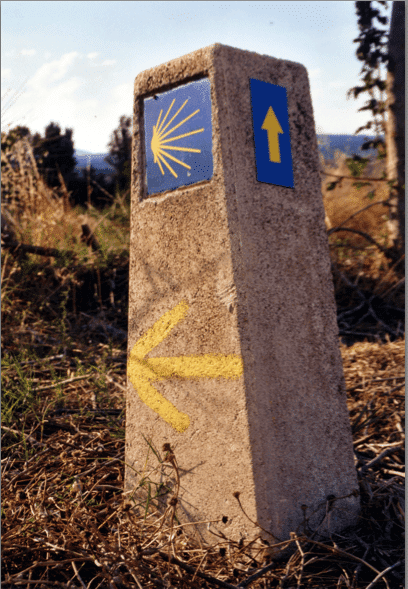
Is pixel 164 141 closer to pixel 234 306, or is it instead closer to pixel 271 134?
pixel 271 134

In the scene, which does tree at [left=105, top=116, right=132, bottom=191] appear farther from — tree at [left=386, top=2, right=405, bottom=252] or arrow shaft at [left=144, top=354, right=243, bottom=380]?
arrow shaft at [left=144, top=354, right=243, bottom=380]

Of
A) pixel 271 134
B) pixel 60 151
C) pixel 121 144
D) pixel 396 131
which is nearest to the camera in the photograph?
pixel 271 134

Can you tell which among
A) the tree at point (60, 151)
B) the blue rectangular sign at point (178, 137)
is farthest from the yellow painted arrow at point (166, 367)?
the tree at point (60, 151)

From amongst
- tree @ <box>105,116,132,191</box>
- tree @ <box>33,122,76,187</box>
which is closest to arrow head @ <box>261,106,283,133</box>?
tree @ <box>33,122,76,187</box>

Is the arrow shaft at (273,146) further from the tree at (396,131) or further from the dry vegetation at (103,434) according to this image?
the tree at (396,131)

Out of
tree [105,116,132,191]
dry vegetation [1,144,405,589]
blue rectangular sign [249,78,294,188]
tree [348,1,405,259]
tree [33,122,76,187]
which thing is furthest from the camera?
tree [105,116,132,191]

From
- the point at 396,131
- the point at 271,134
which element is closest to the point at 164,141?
the point at 271,134

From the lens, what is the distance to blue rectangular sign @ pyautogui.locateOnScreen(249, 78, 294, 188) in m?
1.61

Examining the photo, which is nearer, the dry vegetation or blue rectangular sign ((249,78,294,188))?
the dry vegetation

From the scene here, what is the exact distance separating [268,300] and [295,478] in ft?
1.82

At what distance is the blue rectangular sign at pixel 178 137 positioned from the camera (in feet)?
5.23

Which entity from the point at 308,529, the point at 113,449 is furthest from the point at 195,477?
the point at 113,449

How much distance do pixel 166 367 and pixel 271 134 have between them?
0.84 metres

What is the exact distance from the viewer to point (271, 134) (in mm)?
1639
